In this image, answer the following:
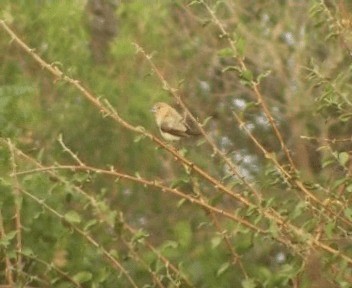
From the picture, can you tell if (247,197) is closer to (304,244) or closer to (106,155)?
(304,244)

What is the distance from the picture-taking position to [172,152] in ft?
7.51

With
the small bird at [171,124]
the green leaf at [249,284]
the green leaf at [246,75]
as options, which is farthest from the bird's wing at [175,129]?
the green leaf at [249,284]

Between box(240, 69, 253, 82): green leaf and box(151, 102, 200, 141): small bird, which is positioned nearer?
box(240, 69, 253, 82): green leaf

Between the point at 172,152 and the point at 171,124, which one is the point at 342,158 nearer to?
the point at 172,152

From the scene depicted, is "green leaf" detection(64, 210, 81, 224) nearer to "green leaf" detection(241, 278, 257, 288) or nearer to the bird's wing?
"green leaf" detection(241, 278, 257, 288)

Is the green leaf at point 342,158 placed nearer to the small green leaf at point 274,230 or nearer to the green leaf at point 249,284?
the small green leaf at point 274,230

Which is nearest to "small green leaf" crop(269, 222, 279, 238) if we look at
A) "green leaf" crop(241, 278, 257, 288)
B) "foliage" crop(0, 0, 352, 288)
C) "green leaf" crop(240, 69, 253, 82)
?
"foliage" crop(0, 0, 352, 288)

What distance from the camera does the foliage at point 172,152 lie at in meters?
2.29

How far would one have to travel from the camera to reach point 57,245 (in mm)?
2695

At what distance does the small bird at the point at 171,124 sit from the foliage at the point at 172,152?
0.06 m

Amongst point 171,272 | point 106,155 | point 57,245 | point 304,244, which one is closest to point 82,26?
point 106,155

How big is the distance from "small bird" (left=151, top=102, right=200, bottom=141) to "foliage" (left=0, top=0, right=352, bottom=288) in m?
0.06

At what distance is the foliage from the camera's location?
2.29m

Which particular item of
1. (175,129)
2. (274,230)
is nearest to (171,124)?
(175,129)
